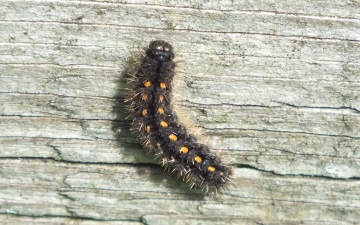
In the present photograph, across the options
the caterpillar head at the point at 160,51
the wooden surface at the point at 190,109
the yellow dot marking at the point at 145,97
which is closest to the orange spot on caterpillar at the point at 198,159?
the wooden surface at the point at 190,109

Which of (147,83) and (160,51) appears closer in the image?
(160,51)

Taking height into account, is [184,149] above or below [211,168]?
above

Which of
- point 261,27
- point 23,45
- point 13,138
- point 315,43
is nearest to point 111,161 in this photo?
point 13,138

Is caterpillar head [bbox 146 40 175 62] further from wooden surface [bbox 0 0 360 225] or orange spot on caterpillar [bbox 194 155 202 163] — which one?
orange spot on caterpillar [bbox 194 155 202 163]

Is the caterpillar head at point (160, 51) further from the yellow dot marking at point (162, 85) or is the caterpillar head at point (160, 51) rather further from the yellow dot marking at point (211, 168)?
the yellow dot marking at point (211, 168)

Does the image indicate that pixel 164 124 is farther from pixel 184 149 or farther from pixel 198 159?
pixel 198 159

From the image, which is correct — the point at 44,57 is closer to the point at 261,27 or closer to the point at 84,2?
the point at 84,2

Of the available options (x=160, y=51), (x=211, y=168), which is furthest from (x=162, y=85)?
(x=211, y=168)
